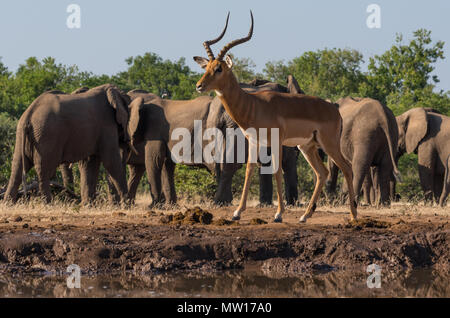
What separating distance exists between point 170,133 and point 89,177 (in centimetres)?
208

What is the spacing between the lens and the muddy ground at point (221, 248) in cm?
1067

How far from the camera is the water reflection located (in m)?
9.11

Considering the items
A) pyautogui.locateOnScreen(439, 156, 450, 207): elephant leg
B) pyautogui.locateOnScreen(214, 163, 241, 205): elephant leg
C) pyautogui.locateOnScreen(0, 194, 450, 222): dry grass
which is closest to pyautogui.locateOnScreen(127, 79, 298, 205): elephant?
pyautogui.locateOnScreen(214, 163, 241, 205): elephant leg

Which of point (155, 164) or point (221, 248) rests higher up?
point (155, 164)

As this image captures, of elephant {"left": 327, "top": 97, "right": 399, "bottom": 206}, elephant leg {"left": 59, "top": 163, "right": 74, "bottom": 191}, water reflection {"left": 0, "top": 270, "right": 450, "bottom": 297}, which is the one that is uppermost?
elephant {"left": 327, "top": 97, "right": 399, "bottom": 206}

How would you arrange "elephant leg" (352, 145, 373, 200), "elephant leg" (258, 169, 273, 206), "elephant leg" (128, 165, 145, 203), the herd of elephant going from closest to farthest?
the herd of elephant
"elephant leg" (258, 169, 273, 206)
"elephant leg" (352, 145, 373, 200)
"elephant leg" (128, 165, 145, 203)

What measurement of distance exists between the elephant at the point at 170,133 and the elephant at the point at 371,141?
1433 mm

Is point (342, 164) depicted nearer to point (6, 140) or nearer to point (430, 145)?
point (430, 145)

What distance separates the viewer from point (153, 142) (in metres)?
19.4

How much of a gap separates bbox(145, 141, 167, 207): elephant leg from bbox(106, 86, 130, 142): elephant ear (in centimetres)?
78

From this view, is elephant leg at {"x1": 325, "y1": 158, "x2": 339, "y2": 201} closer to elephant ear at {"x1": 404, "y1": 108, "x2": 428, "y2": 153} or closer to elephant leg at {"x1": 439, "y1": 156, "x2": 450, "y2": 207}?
elephant ear at {"x1": 404, "y1": 108, "x2": 428, "y2": 153}

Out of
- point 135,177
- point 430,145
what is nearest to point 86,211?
point 135,177
